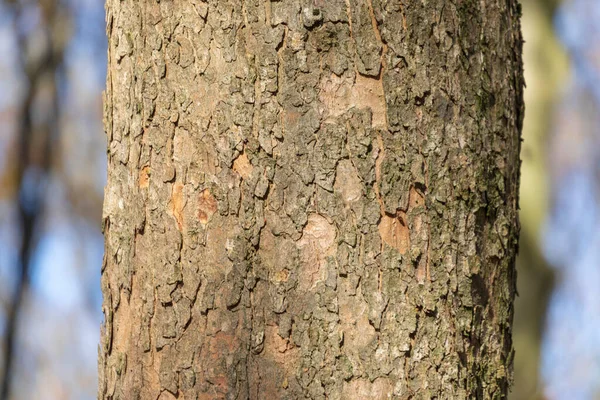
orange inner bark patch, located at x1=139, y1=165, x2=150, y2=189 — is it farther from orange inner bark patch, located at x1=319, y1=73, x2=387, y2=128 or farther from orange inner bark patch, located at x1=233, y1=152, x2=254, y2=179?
orange inner bark patch, located at x1=319, y1=73, x2=387, y2=128

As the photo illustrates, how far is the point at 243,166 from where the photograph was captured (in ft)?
3.58

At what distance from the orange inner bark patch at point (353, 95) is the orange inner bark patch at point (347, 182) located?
85 millimetres

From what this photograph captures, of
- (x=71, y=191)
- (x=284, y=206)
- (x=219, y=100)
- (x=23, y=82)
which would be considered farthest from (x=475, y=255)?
(x=71, y=191)

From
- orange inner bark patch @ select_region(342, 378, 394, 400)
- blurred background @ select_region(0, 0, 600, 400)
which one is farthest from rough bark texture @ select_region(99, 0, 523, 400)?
blurred background @ select_region(0, 0, 600, 400)

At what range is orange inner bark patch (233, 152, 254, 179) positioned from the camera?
1090mm

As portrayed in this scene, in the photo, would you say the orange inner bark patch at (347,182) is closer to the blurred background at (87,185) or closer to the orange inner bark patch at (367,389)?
the orange inner bark patch at (367,389)

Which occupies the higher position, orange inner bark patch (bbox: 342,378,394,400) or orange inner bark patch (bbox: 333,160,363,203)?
orange inner bark patch (bbox: 333,160,363,203)

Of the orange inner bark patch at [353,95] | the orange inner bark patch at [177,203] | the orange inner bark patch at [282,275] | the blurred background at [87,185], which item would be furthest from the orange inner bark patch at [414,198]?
the blurred background at [87,185]

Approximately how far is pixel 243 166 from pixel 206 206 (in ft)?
0.31

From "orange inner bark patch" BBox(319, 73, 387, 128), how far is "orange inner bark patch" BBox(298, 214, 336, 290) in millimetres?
182

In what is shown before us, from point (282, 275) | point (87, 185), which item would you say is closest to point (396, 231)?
point (282, 275)

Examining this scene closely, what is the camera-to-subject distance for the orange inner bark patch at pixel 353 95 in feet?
3.57

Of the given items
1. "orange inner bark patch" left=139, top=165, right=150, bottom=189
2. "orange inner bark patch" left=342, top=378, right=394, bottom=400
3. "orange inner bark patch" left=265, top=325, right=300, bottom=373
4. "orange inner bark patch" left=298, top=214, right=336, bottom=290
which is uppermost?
"orange inner bark patch" left=139, top=165, right=150, bottom=189

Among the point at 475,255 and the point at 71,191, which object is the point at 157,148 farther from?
the point at 71,191
